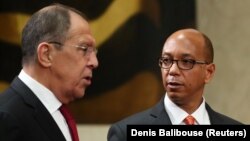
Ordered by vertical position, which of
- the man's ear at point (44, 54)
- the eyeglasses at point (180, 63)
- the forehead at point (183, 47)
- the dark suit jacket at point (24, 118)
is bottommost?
the dark suit jacket at point (24, 118)

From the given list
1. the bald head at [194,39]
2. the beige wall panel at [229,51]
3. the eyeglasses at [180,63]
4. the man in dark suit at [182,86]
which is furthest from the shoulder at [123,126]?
the beige wall panel at [229,51]

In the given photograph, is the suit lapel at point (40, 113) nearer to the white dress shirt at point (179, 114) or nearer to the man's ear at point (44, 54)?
the man's ear at point (44, 54)

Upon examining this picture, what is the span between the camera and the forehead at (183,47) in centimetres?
254

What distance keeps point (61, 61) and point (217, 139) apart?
0.72 meters

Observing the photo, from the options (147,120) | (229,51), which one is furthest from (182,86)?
(229,51)

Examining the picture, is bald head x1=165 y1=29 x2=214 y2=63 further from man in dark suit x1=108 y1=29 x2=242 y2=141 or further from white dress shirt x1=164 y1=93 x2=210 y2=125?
white dress shirt x1=164 y1=93 x2=210 y2=125

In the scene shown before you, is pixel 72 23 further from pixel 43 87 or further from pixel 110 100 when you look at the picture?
pixel 110 100

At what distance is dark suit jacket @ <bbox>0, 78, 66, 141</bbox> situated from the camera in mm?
1710

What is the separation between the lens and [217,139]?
2.15m

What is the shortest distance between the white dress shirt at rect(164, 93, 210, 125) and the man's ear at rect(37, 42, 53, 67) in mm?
788

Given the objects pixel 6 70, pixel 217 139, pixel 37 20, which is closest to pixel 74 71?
pixel 37 20

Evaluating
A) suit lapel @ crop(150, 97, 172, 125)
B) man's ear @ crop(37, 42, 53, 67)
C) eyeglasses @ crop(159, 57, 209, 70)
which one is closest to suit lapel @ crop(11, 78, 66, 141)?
man's ear @ crop(37, 42, 53, 67)

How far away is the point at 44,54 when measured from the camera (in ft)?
6.31

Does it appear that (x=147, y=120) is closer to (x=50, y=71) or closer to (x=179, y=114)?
(x=179, y=114)
